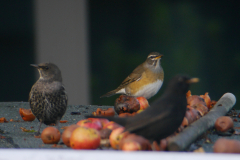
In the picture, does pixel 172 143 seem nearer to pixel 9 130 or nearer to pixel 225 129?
pixel 225 129

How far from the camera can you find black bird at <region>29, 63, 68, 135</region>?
6.84 ft

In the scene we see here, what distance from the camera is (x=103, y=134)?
1712 mm

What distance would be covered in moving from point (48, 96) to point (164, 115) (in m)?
1.05

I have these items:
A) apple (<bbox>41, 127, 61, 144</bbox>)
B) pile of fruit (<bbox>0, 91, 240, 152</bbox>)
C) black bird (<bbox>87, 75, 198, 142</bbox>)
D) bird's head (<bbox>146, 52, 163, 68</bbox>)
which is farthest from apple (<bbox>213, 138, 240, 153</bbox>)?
bird's head (<bbox>146, 52, 163, 68</bbox>)

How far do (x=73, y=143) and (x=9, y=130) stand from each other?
3.35 feet

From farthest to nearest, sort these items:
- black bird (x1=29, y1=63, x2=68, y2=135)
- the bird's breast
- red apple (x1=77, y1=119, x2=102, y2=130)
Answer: the bird's breast → black bird (x1=29, y1=63, x2=68, y2=135) → red apple (x1=77, y1=119, x2=102, y2=130)

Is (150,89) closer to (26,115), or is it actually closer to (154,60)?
(154,60)

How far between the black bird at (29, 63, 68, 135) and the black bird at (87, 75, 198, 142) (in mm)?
879

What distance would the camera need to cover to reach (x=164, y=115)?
128 cm

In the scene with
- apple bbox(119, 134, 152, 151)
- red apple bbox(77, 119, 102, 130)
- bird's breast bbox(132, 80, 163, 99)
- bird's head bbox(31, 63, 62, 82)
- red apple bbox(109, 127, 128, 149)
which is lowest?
bird's breast bbox(132, 80, 163, 99)

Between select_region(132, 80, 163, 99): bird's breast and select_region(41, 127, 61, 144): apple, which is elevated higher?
select_region(41, 127, 61, 144): apple

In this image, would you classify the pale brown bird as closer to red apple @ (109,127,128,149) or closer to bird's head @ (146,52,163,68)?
bird's head @ (146,52,163,68)

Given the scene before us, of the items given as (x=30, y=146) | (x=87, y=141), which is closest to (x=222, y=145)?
(x=87, y=141)

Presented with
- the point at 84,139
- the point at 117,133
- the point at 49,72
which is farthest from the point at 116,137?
the point at 49,72
